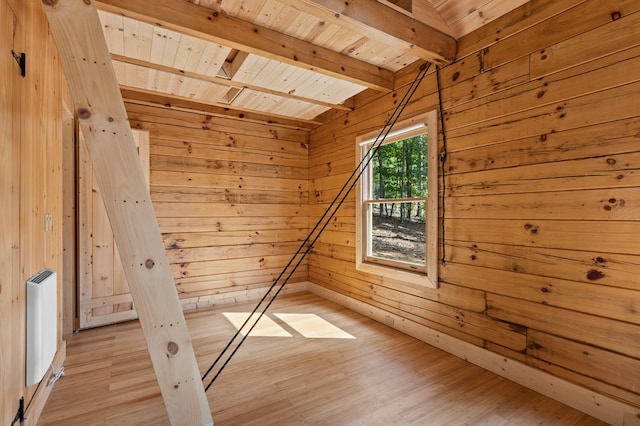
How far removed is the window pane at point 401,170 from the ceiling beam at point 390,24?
75cm

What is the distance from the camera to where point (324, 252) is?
14.2ft

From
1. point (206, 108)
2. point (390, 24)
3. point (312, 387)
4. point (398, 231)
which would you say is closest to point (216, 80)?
point (206, 108)

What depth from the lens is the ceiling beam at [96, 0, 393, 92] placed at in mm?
1943

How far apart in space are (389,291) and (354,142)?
1795 millimetres

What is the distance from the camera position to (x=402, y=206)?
315 centimetres

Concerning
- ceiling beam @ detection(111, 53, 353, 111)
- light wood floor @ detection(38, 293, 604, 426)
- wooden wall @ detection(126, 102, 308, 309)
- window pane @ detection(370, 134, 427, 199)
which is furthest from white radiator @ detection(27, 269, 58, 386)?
window pane @ detection(370, 134, 427, 199)

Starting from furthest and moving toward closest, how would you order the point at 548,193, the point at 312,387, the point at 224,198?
the point at 224,198
the point at 312,387
the point at 548,193

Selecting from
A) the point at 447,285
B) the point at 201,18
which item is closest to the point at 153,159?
the point at 201,18

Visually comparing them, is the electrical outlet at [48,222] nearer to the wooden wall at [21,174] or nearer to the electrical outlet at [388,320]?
the wooden wall at [21,174]

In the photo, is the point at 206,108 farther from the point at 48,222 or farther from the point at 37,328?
the point at 37,328

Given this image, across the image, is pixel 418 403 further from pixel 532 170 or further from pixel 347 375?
pixel 532 170

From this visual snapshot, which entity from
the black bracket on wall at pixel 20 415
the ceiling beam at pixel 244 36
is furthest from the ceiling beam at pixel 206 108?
the black bracket on wall at pixel 20 415

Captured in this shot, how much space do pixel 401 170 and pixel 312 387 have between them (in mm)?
2158

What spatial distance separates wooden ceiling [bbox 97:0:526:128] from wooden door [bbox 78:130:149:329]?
1086 mm
